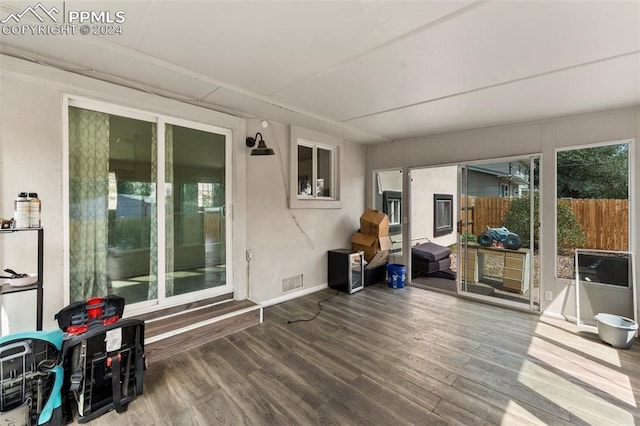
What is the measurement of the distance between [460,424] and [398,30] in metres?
2.61

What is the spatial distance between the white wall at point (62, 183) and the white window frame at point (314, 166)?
0.12m

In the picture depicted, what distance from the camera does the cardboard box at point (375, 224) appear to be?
4500 millimetres

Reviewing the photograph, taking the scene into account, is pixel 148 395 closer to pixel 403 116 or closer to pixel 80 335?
pixel 80 335

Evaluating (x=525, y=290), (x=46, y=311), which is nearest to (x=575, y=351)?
(x=525, y=290)

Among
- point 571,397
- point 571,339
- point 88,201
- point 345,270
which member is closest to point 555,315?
point 571,339

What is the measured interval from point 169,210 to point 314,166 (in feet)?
7.53

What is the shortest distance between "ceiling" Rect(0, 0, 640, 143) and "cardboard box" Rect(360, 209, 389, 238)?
1941 millimetres

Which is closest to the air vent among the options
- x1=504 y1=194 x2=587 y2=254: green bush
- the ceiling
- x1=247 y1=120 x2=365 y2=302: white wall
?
x1=247 y1=120 x2=365 y2=302: white wall

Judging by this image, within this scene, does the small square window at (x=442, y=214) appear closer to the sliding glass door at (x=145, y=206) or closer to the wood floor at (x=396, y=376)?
the wood floor at (x=396, y=376)

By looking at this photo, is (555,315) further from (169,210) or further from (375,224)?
(169,210)

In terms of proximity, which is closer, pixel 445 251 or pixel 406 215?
pixel 406 215

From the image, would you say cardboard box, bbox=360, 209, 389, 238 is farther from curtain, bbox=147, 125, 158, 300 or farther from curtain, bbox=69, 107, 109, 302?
curtain, bbox=69, 107, 109, 302

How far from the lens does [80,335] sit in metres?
1.77

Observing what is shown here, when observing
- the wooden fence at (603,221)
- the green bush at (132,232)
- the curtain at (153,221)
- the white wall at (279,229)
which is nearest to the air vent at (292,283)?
the white wall at (279,229)
